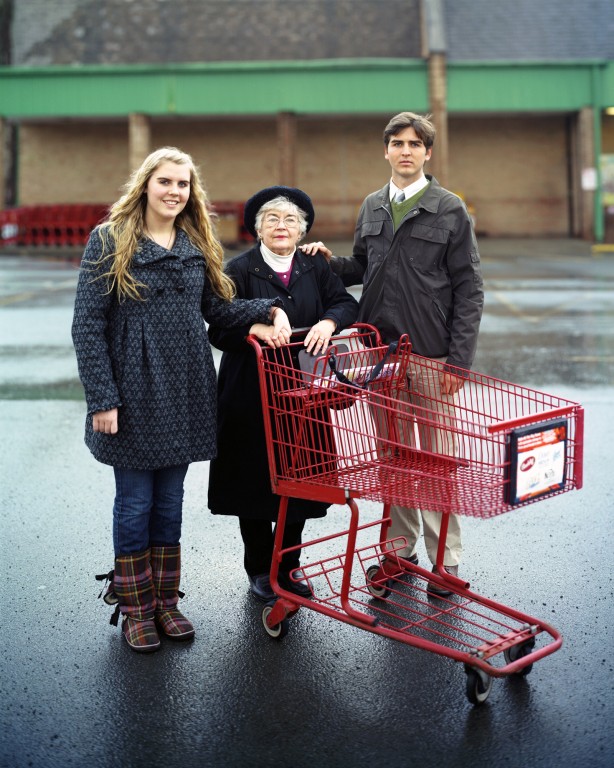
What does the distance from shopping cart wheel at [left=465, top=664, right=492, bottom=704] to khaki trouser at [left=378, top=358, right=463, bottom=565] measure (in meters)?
0.85

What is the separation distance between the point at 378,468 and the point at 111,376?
3.93ft

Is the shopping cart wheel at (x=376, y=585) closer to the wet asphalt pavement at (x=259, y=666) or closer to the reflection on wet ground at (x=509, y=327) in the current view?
the wet asphalt pavement at (x=259, y=666)

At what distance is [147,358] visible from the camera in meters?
4.32

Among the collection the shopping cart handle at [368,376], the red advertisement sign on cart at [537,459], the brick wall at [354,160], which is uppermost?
the brick wall at [354,160]

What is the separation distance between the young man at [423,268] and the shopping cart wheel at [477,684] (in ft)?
3.51

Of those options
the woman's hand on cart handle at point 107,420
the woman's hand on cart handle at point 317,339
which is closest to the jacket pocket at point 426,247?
the woman's hand on cart handle at point 317,339

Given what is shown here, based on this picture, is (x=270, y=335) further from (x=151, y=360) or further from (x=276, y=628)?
(x=276, y=628)

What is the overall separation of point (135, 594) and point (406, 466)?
133 cm

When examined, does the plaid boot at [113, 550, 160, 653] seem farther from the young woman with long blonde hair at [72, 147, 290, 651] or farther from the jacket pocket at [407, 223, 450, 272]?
the jacket pocket at [407, 223, 450, 272]

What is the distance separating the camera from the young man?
493 cm

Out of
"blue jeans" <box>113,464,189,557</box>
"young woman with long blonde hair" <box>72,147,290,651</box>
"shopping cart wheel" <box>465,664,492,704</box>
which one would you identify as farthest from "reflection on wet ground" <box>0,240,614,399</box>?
"shopping cart wheel" <box>465,664,492,704</box>

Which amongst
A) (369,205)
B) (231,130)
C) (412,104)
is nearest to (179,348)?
(369,205)

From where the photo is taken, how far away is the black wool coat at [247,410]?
15.4 feet

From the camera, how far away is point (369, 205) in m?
5.19
